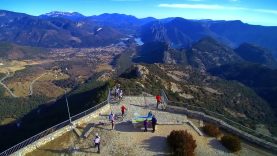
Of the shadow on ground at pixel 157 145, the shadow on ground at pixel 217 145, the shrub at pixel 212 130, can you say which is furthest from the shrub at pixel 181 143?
the shrub at pixel 212 130

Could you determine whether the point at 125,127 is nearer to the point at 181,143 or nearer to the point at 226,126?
the point at 181,143

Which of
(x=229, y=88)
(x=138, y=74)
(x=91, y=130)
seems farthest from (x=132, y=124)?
(x=229, y=88)

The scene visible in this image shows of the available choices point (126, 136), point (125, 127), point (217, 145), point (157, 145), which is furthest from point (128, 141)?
point (217, 145)

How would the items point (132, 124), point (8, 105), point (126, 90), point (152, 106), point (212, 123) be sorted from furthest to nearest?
point (8, 105)
point (126, 90)
point (152, 106)
point (212, 123)
point (132, 124)

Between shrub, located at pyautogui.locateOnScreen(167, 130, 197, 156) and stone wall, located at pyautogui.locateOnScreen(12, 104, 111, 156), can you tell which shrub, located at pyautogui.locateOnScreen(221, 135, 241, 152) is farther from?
stone wall, located at pyautogui.locateOnScreen(12, 104, 111, 156)

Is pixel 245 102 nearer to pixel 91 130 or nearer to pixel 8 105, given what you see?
pixel 91 130

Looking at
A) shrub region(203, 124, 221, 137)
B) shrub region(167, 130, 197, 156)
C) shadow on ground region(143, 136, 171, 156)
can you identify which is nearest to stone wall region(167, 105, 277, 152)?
shrub region(203, 124, 221, 137)
